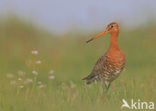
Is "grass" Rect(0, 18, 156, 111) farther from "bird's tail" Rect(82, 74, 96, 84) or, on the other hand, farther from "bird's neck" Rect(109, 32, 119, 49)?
"bird's neck" Rect(109, 32, 119, 49)

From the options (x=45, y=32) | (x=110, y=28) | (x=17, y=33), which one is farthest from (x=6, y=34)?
(x=110, y=28)

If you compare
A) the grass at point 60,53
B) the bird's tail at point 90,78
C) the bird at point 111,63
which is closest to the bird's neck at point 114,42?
the bird at point 111,63

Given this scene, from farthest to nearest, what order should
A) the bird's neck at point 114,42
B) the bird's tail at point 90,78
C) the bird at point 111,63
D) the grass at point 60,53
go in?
the grass at point 60,53 → the bird's tail at point 90,78 → the bird's neck at point 114,42 → the bird at point 111,63

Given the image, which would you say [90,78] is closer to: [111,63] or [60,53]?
[111,63]

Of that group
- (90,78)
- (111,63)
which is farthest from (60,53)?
(111,63)

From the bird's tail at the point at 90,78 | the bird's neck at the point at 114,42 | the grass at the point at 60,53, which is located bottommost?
the bird's tail at the point at 90,78

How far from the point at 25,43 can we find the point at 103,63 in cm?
658

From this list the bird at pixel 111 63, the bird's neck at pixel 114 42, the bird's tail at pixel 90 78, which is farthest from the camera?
the bird's tail at pixel 90 78

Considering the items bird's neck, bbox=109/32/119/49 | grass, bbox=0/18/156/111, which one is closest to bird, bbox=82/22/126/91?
bird's neck, bbox=109/32/119/49

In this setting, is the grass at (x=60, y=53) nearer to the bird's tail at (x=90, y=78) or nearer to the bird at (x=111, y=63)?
the bird's tail at (x=90, y=78)

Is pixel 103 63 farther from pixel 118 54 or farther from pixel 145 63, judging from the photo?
pixel 145 63

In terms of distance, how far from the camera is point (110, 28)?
8.22 m

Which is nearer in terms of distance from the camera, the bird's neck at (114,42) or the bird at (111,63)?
the bird at (111,63)

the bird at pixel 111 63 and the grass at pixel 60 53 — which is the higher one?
the grass at pixel 60 53
